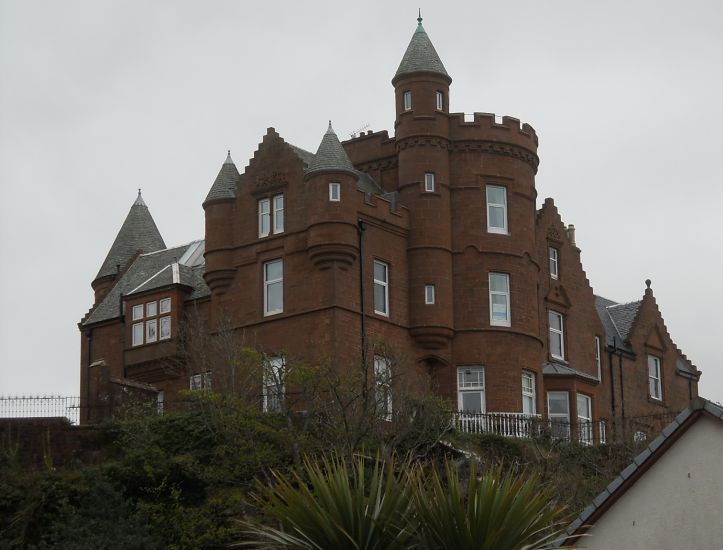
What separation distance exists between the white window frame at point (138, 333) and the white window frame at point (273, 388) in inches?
347

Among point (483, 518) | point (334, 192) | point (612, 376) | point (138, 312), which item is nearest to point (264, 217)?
point (334, 192)

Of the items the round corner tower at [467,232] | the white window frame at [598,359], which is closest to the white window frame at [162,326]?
the round corner tower at [467,232]

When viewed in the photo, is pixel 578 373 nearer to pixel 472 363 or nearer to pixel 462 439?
pixel 472 363

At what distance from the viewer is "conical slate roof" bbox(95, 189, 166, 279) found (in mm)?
64562

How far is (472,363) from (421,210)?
18.1ft

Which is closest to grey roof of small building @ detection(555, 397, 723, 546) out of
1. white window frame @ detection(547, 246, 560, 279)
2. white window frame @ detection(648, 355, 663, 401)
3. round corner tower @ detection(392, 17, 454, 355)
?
round corner tower @ detection(392, 17, 454, 355)

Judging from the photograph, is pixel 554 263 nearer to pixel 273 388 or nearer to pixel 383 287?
pixel 383 287

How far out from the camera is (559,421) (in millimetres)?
54781

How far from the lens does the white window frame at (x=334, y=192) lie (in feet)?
170

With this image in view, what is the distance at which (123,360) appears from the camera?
189 ft

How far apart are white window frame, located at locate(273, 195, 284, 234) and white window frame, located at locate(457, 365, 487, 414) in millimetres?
7608

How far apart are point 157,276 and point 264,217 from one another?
6267mm

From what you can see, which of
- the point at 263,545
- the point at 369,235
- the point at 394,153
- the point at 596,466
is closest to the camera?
the point at 263,545

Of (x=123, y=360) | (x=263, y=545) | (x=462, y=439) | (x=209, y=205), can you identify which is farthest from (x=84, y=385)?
(x=263, y=545)
